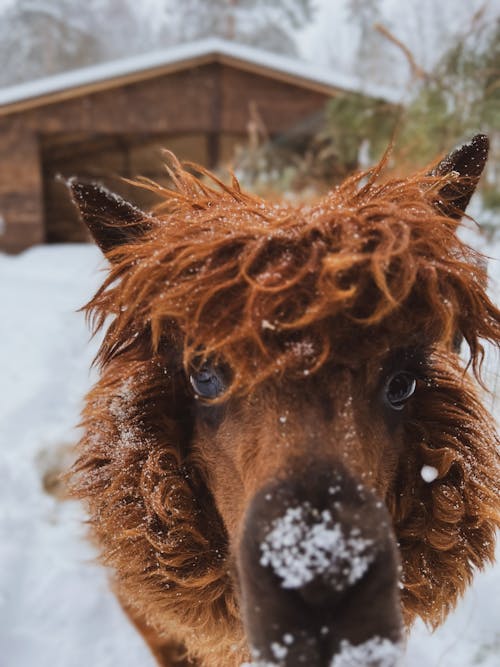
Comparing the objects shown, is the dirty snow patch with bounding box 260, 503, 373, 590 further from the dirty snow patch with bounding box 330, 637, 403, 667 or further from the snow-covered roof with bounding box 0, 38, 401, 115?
the snow-covered roof with bounding box 0, 38, 401, 115

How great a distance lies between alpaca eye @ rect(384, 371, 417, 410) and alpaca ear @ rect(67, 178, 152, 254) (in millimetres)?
971

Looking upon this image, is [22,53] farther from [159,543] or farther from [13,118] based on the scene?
[159,543]

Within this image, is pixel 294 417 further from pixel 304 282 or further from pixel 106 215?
pixel 106 215

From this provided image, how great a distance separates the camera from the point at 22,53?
31547 millimetres

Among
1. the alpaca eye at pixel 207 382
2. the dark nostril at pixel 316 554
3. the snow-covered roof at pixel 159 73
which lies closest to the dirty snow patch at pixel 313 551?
the dark nostril at pixel 316 554

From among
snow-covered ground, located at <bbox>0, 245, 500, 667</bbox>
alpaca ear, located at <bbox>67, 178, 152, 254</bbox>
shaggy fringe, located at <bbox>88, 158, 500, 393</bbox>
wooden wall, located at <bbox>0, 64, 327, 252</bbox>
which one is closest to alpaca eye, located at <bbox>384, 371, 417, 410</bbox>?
shaggy fringe, located at <bbox>88, 158, 500, 393</bbox>

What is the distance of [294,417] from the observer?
4.53 ft

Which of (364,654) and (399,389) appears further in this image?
(399,389)

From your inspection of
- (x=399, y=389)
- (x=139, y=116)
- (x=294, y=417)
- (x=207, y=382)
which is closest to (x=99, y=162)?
(x=139, y=116)

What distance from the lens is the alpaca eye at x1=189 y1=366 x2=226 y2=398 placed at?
1.59 meters

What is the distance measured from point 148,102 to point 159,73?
0.67 meters

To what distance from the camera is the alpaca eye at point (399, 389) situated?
5.29 ft

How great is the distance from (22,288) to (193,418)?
8094 millimetres

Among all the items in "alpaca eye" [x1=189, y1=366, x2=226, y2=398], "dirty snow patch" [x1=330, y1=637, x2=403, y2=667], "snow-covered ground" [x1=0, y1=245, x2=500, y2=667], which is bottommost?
"snow-covered ground" [x1=0, y1=245, x2=500, y2=667]
